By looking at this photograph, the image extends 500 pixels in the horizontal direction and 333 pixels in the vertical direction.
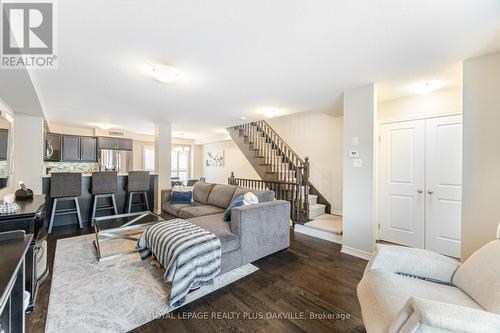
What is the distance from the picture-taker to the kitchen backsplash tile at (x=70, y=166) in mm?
5918

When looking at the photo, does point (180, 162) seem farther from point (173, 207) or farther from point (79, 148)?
point (173, 207)

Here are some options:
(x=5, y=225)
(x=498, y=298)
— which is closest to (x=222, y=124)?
(x=5, y=225)

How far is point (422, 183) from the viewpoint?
3.06 meters

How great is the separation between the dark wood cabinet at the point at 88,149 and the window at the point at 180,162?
2980 millimetres

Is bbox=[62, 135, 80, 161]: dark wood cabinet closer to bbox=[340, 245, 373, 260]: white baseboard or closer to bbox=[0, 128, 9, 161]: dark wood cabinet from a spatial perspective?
bbox=[0, 128, 9, 161]: dark wood cabinet

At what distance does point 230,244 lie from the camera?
2.34 m

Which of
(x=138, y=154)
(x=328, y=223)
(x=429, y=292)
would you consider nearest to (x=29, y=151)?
(x=138, y=154)

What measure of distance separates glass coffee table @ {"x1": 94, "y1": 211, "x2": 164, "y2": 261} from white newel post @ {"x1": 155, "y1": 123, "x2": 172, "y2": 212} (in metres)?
1.49

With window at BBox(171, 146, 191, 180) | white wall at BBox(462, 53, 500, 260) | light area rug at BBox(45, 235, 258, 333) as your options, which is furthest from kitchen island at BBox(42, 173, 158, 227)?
white wall at BBox(462, 53, 500, 260)

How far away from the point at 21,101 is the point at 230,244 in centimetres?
368

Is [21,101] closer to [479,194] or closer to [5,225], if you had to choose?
[5,225]

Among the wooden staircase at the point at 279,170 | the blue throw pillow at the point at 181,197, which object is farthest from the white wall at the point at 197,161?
the blue throw pillow at the point at 181,197

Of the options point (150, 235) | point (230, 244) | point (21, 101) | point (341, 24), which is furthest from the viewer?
point (21, 101)

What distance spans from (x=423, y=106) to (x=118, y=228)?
4.74 metres
